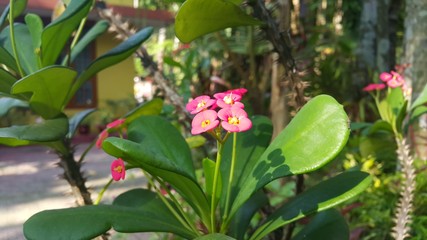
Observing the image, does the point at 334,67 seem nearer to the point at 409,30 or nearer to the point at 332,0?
the point at 332,0

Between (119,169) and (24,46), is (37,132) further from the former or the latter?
(24,46)

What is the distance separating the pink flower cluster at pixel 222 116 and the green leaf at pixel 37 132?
0.35 meters

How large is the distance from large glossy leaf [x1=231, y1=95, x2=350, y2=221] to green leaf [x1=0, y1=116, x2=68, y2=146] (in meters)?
0.47

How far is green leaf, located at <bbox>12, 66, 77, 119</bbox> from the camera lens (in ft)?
3.53

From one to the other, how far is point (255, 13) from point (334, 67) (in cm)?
439

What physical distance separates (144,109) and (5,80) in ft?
→ 1.38

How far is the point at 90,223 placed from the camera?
988 millimetres

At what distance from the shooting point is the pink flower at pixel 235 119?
3.17 feet

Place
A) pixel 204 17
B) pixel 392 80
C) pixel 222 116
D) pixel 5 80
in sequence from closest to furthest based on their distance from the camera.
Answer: pixel 222 116
pixel 204 17
pixel 5 80
pixel 392 80

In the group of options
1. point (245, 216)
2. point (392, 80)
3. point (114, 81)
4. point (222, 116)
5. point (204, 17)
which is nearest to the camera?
point (222, 116)

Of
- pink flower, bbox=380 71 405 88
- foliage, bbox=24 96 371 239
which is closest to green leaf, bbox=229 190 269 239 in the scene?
foliage, bbox=24 96 371 239

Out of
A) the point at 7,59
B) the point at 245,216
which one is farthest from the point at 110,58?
the point at 245,216

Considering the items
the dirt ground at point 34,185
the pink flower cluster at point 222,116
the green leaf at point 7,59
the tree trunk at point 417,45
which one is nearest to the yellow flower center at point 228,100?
the pink flower cluster at point 222,116

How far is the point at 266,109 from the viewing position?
471cm
